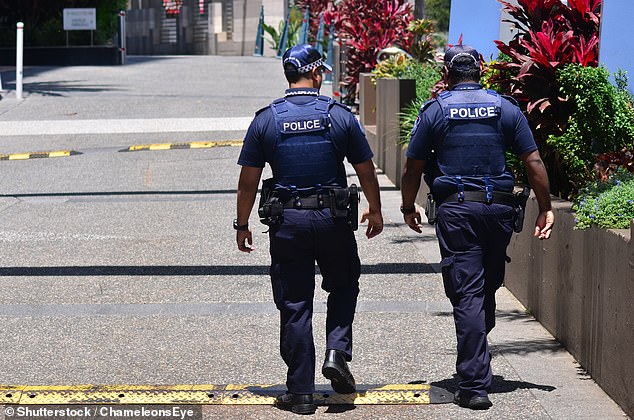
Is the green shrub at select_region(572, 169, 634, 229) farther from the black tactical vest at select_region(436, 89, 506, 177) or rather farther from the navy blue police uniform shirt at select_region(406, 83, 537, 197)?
the black tactical vest at select_region(436, 89, 506, 177)

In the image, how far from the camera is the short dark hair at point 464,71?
6.02 metres

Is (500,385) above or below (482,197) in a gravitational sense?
below

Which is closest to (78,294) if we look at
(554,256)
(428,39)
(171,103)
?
(554,256)

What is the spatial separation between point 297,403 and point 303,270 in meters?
0.69

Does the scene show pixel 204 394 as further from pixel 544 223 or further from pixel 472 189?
pixel 544 223

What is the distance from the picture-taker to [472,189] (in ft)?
19.4

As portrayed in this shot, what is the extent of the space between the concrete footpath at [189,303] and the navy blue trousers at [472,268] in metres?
0.23

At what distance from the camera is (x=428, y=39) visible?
19.8 metres

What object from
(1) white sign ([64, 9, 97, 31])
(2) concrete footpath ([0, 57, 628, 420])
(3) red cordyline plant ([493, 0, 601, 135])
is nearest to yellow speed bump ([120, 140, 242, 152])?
(2) concrete footpath ([0, 57, 628, 420])

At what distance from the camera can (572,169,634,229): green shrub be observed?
604 centimetres

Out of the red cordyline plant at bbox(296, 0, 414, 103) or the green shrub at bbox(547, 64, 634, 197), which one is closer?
the green shrub at bbox(547, 64, 634, 197)

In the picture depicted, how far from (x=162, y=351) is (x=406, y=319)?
70.1 inches

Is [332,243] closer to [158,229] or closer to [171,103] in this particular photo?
[158,229]

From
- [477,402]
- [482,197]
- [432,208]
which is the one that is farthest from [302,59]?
[477,402]
